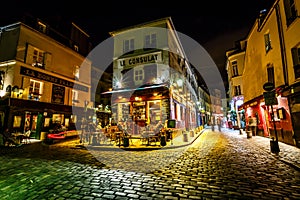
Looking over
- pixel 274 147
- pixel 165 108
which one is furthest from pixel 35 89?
pixel 274 147

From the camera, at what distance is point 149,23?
17688 mm

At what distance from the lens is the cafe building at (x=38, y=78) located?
49.6 ft

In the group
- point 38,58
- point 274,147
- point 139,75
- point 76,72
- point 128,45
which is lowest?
point 274,147

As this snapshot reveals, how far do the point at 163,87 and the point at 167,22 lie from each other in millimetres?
7658

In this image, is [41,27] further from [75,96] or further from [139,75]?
[139,75]

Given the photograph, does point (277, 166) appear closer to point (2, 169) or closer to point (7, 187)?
point (7, 187)

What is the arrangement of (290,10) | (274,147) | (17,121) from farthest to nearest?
(17,121)
(290,10)
(274,147)

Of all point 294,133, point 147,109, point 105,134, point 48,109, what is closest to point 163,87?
point 147,109

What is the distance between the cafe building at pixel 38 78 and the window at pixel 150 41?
1071cm

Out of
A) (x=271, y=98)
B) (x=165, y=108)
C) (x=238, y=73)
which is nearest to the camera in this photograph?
(x=271, y=98)

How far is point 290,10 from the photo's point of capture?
956 cm

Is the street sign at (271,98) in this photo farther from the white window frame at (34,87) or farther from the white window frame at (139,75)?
the white window frame at (34,87)

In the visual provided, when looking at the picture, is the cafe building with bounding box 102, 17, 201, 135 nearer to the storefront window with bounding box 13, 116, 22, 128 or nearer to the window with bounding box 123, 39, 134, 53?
the window with bounding box 123, 39, 134, 53

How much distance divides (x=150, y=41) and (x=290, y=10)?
11.7 m
